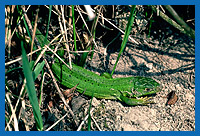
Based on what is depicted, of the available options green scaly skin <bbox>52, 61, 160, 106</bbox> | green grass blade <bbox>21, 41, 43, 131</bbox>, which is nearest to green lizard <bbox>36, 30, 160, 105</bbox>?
green scaly skin <bbox>52, 61, 160, 106</bbox>

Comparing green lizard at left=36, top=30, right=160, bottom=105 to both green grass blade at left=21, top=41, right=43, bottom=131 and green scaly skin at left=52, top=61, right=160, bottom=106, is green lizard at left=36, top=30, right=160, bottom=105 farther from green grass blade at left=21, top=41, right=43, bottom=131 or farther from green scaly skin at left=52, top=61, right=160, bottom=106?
green grass blade at left=21, top=41, right=43, bottom=131

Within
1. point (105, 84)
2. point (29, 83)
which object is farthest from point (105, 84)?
point (29, 83)

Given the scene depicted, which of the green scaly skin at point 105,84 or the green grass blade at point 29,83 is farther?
the green scaly skin at point 105,84

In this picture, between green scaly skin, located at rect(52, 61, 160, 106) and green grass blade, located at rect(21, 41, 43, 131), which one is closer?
Result: green grass blade, located at rect(21, 41, 43, 131)

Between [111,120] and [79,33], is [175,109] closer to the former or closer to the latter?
[111,120]

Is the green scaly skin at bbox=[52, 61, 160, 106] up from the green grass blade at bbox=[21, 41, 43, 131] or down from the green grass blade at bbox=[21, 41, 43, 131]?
down

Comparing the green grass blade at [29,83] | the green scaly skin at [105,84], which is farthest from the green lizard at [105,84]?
the green grass blade at [29,83]

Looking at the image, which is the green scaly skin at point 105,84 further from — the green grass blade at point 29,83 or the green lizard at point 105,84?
the green grass blade at point 29,83

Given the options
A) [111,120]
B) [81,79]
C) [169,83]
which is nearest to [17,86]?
[81,79]
